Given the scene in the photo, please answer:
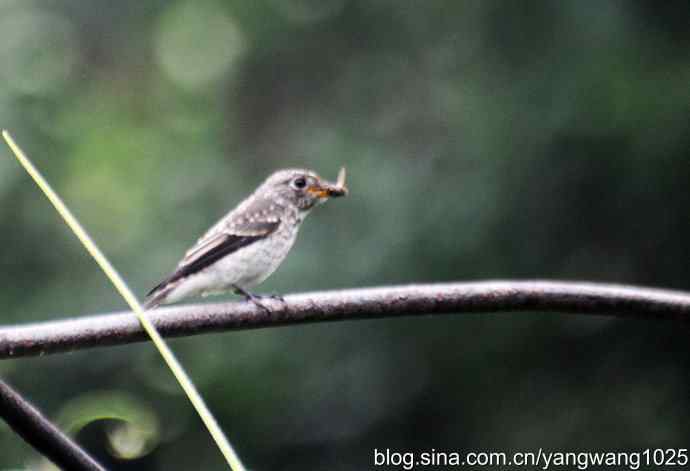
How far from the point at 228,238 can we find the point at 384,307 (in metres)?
2.52

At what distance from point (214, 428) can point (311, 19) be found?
287 inches

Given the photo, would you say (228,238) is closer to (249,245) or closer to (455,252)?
(249,245)

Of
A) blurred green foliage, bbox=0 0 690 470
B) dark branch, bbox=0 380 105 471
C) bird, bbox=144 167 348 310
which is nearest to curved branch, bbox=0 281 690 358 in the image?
dark branch, bbox=0 380 105 471

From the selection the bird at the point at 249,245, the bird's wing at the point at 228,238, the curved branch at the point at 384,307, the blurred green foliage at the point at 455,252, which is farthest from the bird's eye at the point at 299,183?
the curved branch at the point at 384,307

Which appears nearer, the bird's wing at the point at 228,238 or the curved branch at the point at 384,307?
the curved branch at the point at 384,307

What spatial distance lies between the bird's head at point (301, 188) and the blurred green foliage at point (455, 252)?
3.59 feet

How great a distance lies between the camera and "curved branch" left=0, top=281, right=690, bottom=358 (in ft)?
6.05

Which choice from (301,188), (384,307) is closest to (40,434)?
(384,307)

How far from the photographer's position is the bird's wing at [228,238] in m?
4.37

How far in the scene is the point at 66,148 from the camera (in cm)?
700

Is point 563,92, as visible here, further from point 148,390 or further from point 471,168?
point 148,390

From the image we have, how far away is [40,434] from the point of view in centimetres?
121

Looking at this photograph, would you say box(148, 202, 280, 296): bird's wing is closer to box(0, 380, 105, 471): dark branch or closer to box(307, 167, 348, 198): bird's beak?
box(307, 167, 348, 198): bird's beak

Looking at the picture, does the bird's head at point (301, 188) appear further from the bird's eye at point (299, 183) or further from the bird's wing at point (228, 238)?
the bird's wing at point (228, 238)
